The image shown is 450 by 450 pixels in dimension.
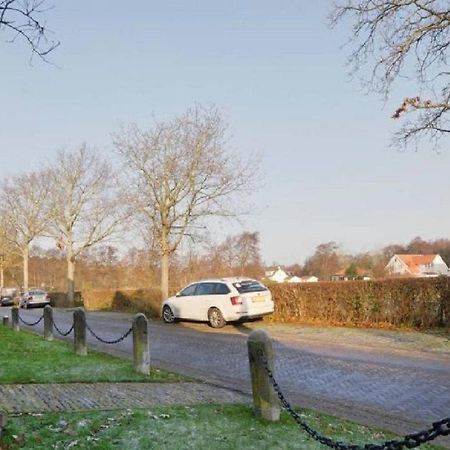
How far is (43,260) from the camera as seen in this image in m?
78.9

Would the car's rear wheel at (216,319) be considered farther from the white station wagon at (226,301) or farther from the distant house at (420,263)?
the distant house at (420,263)

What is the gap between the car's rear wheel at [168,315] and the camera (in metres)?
23.3

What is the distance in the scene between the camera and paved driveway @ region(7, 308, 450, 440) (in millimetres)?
8234

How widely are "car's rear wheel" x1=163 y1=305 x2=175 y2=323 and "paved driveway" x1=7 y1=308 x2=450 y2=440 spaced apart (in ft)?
9.95

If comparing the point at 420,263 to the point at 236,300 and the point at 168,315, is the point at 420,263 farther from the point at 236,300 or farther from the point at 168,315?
the point at 236,300

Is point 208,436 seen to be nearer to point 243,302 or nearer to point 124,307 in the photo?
point 243,302

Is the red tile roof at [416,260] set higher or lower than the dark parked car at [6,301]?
higher

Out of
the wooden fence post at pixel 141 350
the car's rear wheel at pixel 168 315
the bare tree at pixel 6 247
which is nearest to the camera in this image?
the wooden fence post at pixel 141 350

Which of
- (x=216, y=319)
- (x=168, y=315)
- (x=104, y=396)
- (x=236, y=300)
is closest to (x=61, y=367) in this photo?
(x=104, y=396)

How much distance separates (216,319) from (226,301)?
0.84m

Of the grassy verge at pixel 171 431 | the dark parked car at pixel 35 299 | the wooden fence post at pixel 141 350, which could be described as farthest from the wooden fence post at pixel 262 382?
the dark parked car at pixel 35 299

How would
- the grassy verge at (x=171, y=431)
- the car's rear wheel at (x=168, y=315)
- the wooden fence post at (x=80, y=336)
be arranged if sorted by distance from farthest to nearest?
the car's rear wheel at (x=168, y=315) → the wooden fence post at (x=80, y=336) → the grassy verge at (x=171, y=431)

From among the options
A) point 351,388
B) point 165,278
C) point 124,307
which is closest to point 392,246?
point 124,307

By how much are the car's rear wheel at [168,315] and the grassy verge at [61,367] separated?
8790 mm
